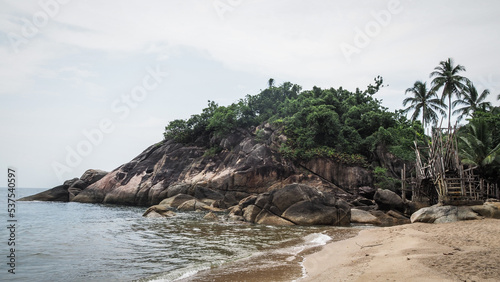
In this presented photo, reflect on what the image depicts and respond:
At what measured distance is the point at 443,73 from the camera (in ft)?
125

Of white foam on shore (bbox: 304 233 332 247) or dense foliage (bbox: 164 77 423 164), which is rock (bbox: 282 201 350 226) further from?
dense foliage (bbox: 164 77 423 164)

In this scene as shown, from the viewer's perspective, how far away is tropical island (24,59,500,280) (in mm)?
18969

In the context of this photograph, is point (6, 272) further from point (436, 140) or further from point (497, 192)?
point (497, 192)

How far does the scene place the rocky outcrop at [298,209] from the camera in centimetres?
1836

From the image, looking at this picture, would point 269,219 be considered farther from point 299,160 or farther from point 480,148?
point 480,148

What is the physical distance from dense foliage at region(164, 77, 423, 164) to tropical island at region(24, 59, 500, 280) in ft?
0.41

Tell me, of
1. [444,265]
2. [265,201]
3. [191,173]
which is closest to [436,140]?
[265,201]

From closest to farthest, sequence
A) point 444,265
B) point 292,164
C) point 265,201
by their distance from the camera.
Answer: point 444,265
point 265,201
point 292,164

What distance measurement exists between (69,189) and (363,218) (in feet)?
133

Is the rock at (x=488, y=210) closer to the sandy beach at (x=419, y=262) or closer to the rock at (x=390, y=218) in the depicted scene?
the rock at (x=390, y=218)

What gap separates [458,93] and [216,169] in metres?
30.7

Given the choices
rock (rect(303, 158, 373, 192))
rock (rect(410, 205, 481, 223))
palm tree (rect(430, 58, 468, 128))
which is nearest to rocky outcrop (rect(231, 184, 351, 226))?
rock (rect(410, 205, 481, 223))

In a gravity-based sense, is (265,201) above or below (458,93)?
below

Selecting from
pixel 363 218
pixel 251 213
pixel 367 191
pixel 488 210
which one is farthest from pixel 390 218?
pixel 251 213
